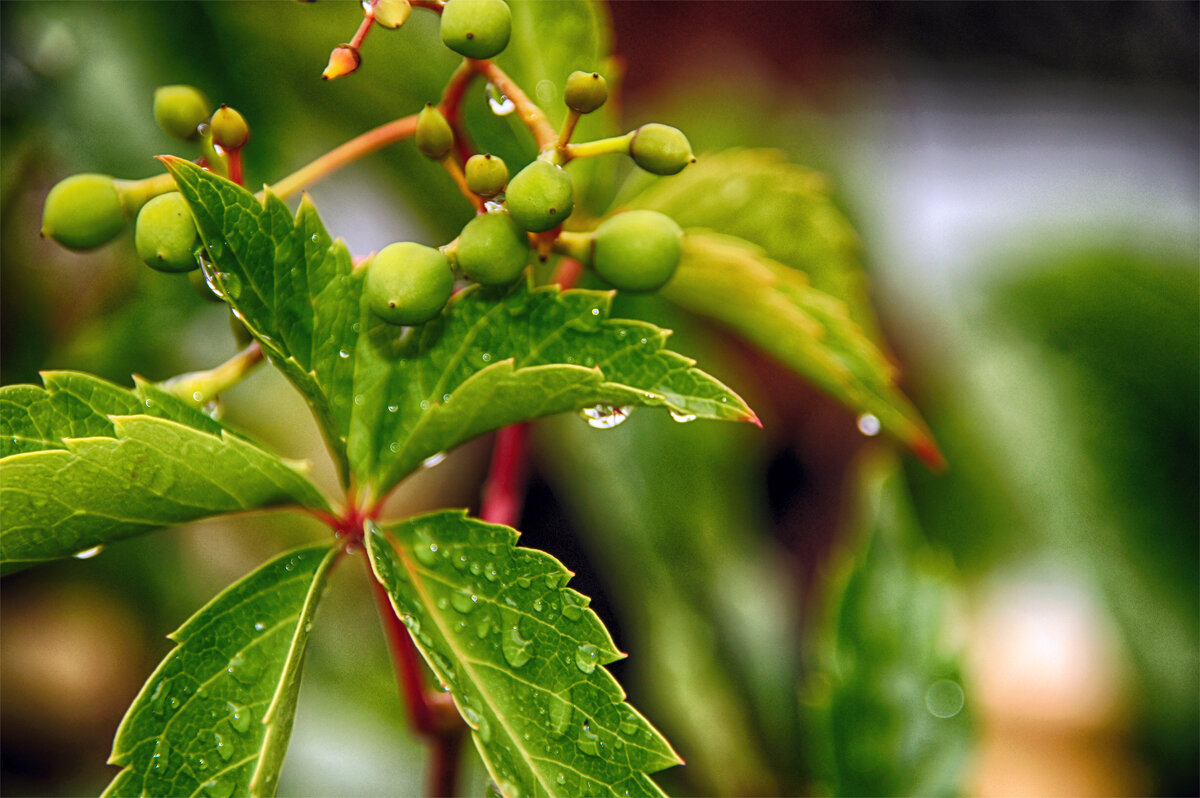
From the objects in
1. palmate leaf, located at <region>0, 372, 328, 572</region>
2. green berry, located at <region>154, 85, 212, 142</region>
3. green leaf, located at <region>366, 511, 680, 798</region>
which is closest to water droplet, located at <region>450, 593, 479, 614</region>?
green leaf, located at <region>366, 511, 680, 798</region>

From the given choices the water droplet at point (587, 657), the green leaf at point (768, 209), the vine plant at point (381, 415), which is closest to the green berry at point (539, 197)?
the vine plant at point (381, 415)

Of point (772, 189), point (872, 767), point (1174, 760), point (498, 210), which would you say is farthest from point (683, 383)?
point (1174, 760)

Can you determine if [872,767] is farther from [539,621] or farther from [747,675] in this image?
[539,621]

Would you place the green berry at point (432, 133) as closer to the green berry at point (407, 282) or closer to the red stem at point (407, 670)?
the green berry at point (407, 282)

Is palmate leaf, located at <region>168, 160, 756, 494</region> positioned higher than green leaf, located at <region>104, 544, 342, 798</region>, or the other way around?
palmate leaf, located at <region>168, 160, 756, 494</region>

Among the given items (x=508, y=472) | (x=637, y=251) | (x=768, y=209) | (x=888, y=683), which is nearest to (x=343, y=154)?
(x=637, y=251)

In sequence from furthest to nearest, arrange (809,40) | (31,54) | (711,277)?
(809,40) → (31,54) → (711,277)

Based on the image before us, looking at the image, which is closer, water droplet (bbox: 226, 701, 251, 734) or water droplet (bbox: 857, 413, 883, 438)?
water droplet (bbox: 226, 701, 251, 734)

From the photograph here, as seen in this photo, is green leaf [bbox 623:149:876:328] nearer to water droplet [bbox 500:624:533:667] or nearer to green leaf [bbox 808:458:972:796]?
green leaf [bbox 808:458:972:796]
